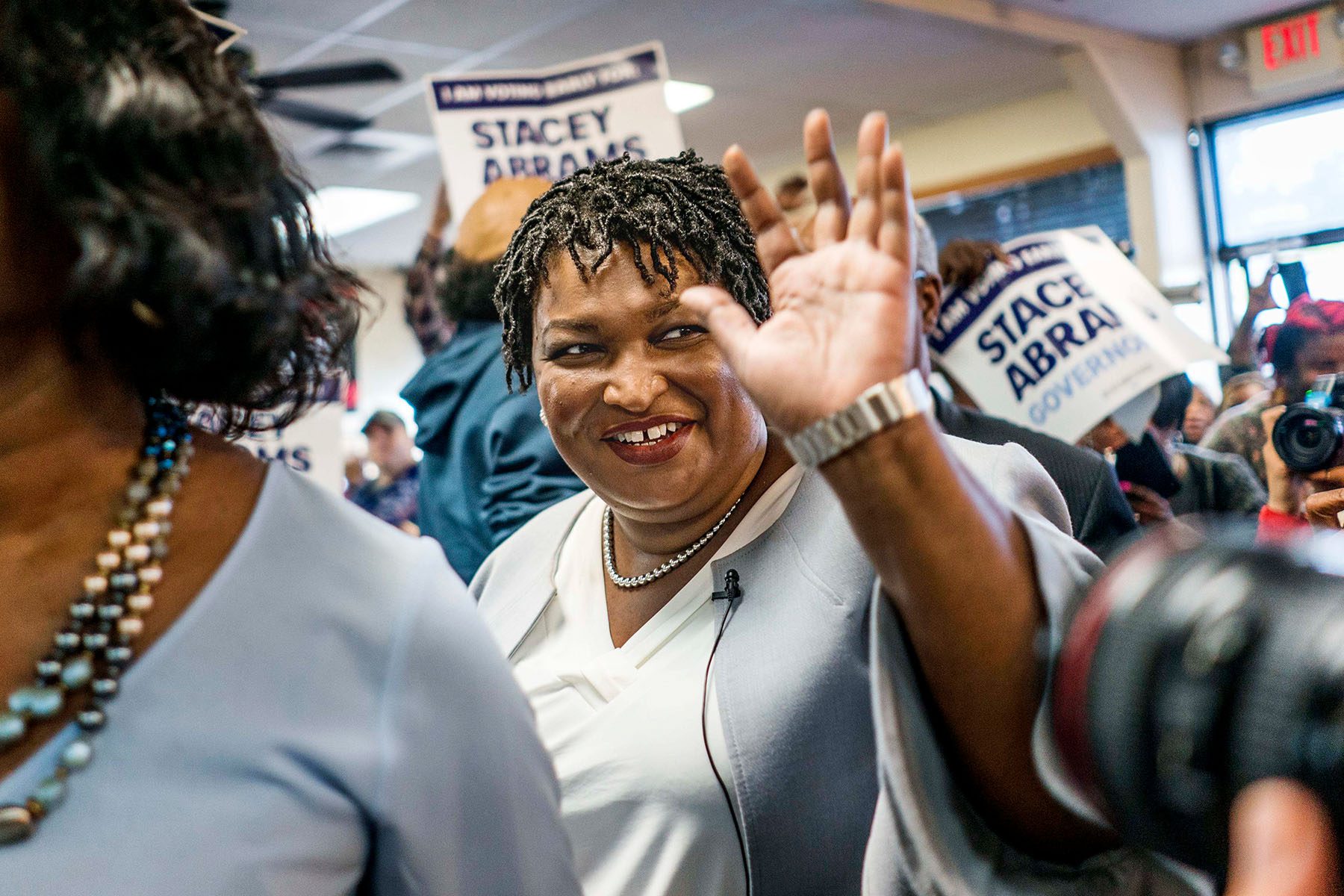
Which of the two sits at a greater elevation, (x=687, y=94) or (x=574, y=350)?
(x=687, y=94)

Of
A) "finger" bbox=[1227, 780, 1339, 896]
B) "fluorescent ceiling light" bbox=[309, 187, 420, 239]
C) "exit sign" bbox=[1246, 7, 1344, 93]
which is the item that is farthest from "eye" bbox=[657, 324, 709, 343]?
"fluorescent ceiling light" bbox=[309, 187, 420, 239]

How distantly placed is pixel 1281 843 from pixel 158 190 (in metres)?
0.68

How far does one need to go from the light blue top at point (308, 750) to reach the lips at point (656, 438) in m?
0.53

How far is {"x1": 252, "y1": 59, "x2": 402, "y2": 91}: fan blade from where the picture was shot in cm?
446

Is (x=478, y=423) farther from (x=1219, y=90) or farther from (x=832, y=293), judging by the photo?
(x=1219, y=90)

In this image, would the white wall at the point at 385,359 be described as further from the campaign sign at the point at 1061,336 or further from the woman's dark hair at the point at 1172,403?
the campaign sign at the point at 1061,336

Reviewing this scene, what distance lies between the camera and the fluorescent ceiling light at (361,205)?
900 cm

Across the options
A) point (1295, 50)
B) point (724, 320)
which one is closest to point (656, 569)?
point (724, 320)

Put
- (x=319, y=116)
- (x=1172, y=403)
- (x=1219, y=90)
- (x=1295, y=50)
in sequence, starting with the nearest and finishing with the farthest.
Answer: (x=1172, y=403) < (x=319, y=116) < (x=1295, y=50) < (x=1219, y=90)

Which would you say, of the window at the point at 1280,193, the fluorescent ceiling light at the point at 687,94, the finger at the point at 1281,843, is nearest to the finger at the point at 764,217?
the finger at the point at 1281,843

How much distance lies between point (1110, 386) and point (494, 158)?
1.61m

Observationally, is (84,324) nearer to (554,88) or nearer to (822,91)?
(554,88)

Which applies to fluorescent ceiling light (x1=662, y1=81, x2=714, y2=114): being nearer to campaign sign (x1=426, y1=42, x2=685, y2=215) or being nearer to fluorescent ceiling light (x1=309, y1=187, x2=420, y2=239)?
fluorescent ceiling light (x1=309, y1=187, x2=420, y2=239)

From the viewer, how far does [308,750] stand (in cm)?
76
